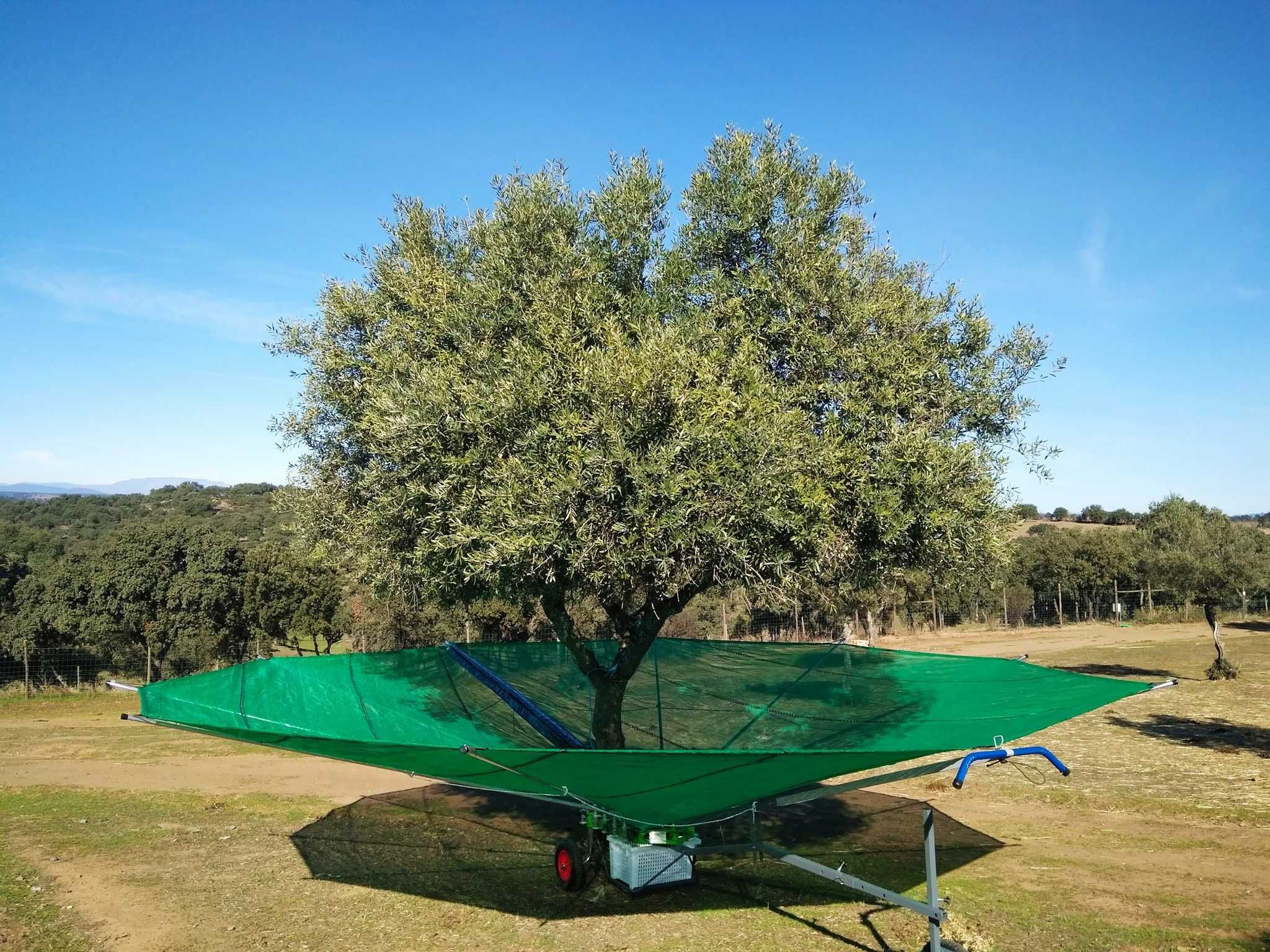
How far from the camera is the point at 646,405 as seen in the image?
938 cm

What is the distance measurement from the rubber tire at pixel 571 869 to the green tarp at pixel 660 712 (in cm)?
133

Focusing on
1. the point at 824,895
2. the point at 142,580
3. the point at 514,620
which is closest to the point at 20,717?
the point at 142,580

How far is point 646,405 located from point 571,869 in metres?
5.83

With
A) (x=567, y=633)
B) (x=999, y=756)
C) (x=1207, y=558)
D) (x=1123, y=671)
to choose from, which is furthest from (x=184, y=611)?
(x=1207, y=558)

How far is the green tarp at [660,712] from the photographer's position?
24.2 ft

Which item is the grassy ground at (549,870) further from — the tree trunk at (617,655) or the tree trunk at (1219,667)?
the tree trunk at (1219,667)

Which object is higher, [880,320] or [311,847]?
[880,320]

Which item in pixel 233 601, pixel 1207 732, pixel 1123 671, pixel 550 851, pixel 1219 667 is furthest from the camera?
pixel 233 601

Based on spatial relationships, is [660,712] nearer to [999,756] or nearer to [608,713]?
[608,713]

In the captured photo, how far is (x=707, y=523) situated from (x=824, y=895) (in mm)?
5072

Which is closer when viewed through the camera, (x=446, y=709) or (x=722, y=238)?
(x=722, y=238)

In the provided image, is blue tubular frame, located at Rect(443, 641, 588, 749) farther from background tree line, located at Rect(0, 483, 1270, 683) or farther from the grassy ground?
background tree line, located at Rect(0, 483, 1270, 683)

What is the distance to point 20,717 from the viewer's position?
2775 cm

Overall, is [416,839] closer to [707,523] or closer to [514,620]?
[707,523]
